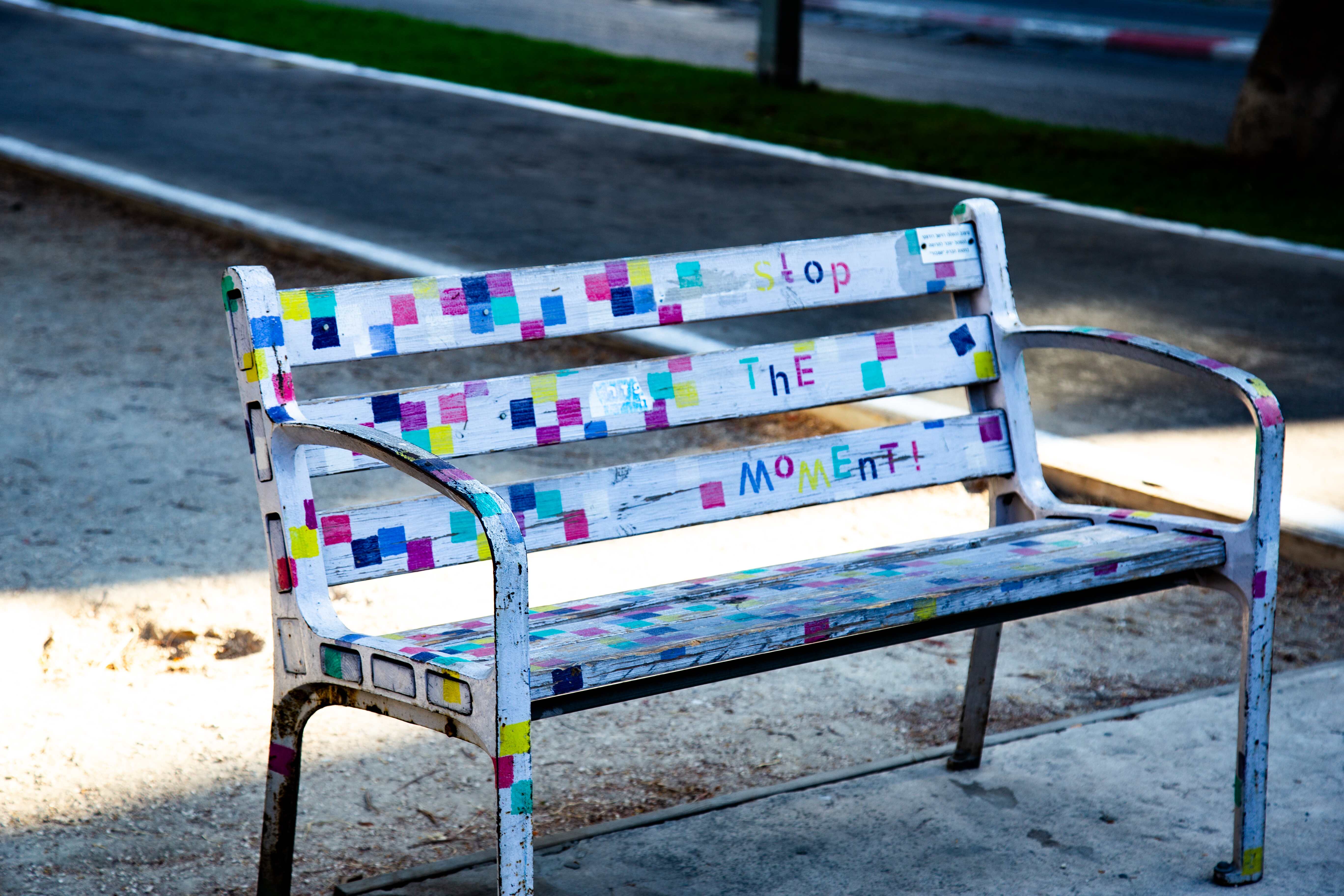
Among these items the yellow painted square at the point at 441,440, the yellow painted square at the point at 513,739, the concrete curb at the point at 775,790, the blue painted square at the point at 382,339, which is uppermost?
the blue painted square at the point at 382,339

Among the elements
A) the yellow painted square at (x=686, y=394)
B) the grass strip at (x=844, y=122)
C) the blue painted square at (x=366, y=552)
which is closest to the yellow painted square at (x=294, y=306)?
the blue painted square at (x=366, y=552)

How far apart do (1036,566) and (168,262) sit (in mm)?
5544

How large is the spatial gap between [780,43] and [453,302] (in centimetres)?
1095

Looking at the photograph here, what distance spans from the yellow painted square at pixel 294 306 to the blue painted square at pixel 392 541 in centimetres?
36

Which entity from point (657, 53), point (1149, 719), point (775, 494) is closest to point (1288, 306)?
point (1149, 719)

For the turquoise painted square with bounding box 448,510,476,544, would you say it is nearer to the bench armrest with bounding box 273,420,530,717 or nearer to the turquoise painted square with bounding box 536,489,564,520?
the turquoise painted square with bounding box 536,489,564,520

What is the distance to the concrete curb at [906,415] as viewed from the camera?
4.23m

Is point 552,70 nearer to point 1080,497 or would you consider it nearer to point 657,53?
point 657,53

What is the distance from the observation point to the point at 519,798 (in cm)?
200

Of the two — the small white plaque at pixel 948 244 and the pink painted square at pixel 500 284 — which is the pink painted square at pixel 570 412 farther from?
the small white plaque at pixel 948 244

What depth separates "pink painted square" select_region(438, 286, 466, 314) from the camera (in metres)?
2.55

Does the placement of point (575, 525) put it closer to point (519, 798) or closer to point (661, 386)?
point (661, 386)

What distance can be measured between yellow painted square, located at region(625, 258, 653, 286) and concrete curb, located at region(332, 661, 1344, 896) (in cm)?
97

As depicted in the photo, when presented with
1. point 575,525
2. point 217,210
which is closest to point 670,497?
point 575,525
